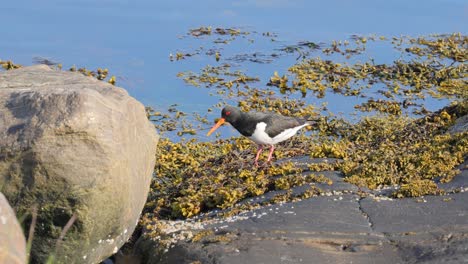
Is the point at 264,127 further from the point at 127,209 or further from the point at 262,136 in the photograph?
the point at 127,209

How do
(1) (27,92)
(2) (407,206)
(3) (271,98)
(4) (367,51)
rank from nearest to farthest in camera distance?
(1) (27,92) < (2) (407,206) < (3) (271,98) < (4) (367,51)

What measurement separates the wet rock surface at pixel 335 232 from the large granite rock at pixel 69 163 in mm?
754

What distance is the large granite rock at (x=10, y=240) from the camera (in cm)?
464

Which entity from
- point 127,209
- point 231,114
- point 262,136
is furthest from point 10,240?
point 231,114

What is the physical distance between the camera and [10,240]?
4.81 meters

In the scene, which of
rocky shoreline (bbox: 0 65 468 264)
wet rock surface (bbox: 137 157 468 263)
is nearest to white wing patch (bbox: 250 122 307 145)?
wet rock surface (bbox: 137 157 468 263)

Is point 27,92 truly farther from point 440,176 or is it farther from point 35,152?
point 440,176

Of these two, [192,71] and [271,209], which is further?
[192,71]

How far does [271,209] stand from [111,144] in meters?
1.89

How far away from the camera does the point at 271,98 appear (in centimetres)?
1472

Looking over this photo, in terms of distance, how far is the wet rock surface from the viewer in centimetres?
755

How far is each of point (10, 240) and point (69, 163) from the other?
2595 millimetres

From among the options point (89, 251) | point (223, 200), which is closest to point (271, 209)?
point (223, 200)

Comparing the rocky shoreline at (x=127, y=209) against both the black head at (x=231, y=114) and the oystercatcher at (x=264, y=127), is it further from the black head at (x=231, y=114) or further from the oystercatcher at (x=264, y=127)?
the black head at (x=231, y=114)
